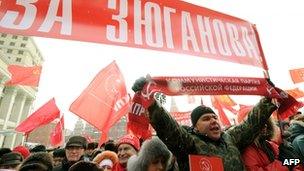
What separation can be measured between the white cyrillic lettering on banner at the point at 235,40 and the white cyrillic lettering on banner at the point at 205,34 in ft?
1.10

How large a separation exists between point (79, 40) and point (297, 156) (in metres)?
2.58

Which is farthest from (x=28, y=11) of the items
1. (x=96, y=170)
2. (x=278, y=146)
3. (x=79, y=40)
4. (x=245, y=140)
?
(x=278, y=146)

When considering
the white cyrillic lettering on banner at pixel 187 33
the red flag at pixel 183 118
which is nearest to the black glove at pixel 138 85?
the white cyrillic lettering on banner at pixel 187 33

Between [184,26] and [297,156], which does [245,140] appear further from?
[184,26]

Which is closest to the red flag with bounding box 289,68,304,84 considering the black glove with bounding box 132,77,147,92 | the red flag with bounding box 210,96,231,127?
the red flag with bounding box 210,96,231,127

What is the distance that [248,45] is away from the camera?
12.5ft

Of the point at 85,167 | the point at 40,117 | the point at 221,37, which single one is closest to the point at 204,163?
the point at 85,167

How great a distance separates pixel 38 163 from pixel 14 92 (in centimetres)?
5197

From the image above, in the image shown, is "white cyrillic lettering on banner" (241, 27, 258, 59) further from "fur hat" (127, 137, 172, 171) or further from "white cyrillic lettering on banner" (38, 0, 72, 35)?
"white cyrillic lettering on banner" (38, 0, 72, 35)

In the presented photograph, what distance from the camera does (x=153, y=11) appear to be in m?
3.25

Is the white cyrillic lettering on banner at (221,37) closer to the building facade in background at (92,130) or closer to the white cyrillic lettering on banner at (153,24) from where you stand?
the white cyrillic lettering on banner at (153,24)

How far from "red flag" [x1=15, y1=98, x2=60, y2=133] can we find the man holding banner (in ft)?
21.3

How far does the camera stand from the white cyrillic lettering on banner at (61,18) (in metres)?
2.60

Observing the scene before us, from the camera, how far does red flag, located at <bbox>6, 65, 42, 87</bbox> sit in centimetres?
1130
